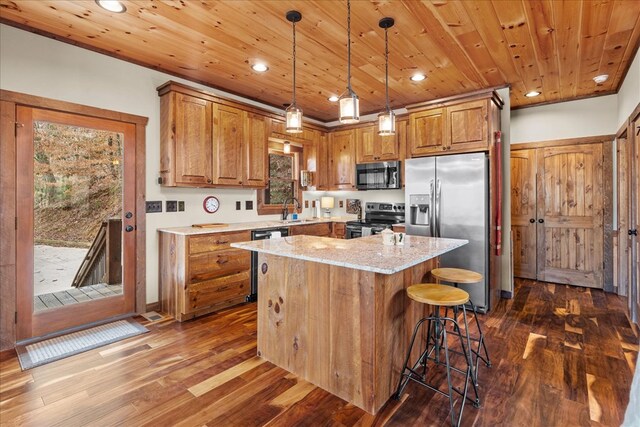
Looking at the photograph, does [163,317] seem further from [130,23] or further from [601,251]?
[601,251]

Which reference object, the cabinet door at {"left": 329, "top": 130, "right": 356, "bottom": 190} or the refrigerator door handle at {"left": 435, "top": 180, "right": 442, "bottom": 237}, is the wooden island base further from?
the cabinet door at {"left": 329, "top": 130, "right": 356, "bottom": 190}

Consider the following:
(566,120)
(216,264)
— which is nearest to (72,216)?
(216,264)

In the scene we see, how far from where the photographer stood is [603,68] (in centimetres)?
346

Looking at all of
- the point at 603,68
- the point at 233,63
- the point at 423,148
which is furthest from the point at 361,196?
the point at 603,68

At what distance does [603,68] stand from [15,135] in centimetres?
563

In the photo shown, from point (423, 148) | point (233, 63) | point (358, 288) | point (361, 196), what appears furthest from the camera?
point (361, 196)

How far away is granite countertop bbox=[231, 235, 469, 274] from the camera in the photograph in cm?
174

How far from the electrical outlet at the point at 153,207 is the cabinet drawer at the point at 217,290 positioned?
0.94 m

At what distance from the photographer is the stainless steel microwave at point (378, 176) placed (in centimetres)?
472

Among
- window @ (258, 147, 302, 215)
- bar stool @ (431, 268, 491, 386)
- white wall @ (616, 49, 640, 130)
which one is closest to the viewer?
bar stool @ (431, 268, 491, 386)

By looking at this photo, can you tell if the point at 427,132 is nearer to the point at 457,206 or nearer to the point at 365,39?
the point at 457,206

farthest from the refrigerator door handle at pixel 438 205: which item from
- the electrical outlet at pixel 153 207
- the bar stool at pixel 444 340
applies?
the electrical outlet at pixel 153 207

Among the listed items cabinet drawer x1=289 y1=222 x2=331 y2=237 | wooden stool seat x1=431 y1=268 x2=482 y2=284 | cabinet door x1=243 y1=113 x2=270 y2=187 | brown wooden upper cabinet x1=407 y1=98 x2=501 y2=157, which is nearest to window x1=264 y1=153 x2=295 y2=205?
cabinet door x1=243 y1=113 x2=270 y2=187

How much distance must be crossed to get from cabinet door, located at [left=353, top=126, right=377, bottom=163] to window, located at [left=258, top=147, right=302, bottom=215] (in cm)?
93
